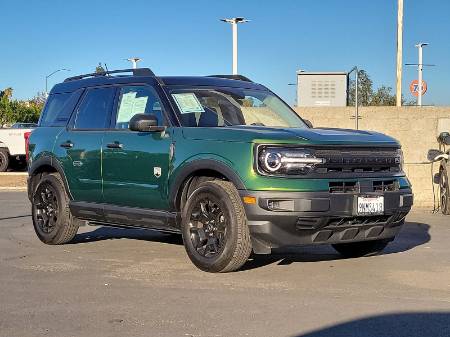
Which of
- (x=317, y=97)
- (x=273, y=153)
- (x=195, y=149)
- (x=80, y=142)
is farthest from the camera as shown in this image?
(x=317, y=97)

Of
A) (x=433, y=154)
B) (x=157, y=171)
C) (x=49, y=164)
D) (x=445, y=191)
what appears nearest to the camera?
(x=157, y=171)

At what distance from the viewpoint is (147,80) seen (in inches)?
288

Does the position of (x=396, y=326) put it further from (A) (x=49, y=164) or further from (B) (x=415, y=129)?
(B) (x=415, y=129)

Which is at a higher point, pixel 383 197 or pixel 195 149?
pixel 195 149

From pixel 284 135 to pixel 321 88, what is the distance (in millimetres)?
12890

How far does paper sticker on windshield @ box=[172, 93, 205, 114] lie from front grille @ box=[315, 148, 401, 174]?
1518mm

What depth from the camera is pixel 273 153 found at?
6.02 m

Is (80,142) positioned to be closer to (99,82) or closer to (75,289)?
(99,82)

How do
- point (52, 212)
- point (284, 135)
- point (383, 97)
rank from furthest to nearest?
point (383, 97) < point (52, 212) < point (284, 135)

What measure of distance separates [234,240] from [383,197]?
148cm

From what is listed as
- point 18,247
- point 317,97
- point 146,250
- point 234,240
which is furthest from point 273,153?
point 317,97

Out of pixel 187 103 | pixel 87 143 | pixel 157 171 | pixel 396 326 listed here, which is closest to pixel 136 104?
pixel 187 103

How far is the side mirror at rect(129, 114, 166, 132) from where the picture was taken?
6.75 meters

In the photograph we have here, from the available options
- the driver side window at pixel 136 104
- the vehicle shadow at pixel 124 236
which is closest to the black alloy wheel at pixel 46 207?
the vehicle shadow at pixel 124 236
